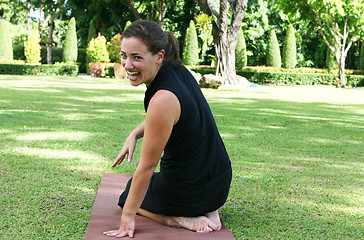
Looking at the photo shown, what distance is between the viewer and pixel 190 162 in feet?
9.04

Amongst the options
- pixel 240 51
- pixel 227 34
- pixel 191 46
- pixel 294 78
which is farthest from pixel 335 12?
pixel 191 46

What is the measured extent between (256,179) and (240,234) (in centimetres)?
140

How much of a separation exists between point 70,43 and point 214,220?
92.0 feet

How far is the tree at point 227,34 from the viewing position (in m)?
18.6

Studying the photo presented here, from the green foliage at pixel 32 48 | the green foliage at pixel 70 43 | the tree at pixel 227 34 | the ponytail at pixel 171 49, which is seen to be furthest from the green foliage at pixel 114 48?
the ponytail at pixel 171 49

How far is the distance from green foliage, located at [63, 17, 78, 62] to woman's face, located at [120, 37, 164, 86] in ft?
91.2

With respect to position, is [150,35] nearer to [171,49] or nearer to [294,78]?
[171,49]

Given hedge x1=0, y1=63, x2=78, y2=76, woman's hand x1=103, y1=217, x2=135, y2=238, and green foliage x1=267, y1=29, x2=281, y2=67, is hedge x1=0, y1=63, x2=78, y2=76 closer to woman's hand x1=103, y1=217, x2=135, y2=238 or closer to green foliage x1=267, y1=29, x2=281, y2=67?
green foliage x1=267, y1=29, x2=281, y2=67

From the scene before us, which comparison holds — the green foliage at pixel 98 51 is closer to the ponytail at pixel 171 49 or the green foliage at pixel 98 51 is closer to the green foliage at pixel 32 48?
the green foliage at pixel 32 48

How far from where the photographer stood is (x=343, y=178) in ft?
14.1

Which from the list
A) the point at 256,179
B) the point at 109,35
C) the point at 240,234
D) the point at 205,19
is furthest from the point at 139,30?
the point at 109,35

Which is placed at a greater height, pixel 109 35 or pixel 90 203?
pixel 109 35

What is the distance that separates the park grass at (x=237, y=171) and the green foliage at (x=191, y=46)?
20.2 m

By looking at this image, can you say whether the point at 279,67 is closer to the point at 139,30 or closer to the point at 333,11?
the point at 333,11
